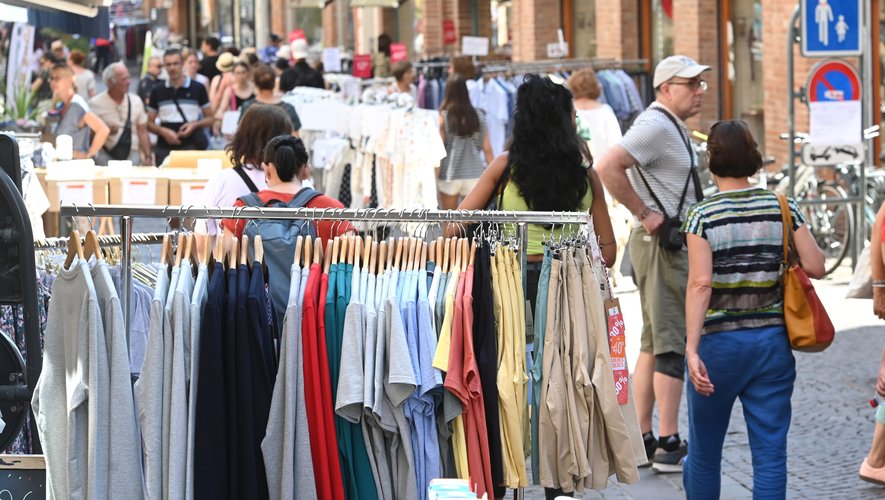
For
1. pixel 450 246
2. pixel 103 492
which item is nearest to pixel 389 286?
pixel 450 246

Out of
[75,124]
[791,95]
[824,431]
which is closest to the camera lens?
[824,431]

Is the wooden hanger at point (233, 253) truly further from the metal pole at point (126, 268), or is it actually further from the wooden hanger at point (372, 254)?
the wooden hanger at point (372, 254)

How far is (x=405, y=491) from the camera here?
4715mm

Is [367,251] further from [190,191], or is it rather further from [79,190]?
[79,190]

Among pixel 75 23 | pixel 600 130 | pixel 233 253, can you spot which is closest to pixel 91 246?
pixel 233 253

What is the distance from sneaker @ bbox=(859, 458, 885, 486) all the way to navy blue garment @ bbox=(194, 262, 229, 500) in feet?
11.3

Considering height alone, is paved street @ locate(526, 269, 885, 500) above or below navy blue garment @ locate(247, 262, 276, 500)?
below

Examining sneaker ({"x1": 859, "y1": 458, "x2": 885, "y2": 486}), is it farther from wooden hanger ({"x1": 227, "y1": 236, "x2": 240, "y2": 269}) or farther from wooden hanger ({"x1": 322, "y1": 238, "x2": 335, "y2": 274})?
wooden hanger ({"x1": 227, "y1": 236, "x2": 240, "y2": 269})

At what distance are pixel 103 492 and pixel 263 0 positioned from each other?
42.2m

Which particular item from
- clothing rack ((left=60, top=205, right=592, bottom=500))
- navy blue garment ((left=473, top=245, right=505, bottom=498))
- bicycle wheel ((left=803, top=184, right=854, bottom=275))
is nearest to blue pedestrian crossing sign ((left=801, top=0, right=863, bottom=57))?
bicycle wheel ((left=803, top=184, right=854, bottom=275))

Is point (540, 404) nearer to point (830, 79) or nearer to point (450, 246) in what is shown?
point (450, 246)

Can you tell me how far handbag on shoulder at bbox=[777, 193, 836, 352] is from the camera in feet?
18.1

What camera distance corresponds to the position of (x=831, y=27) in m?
11.7

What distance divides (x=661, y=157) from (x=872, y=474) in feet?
5.67
